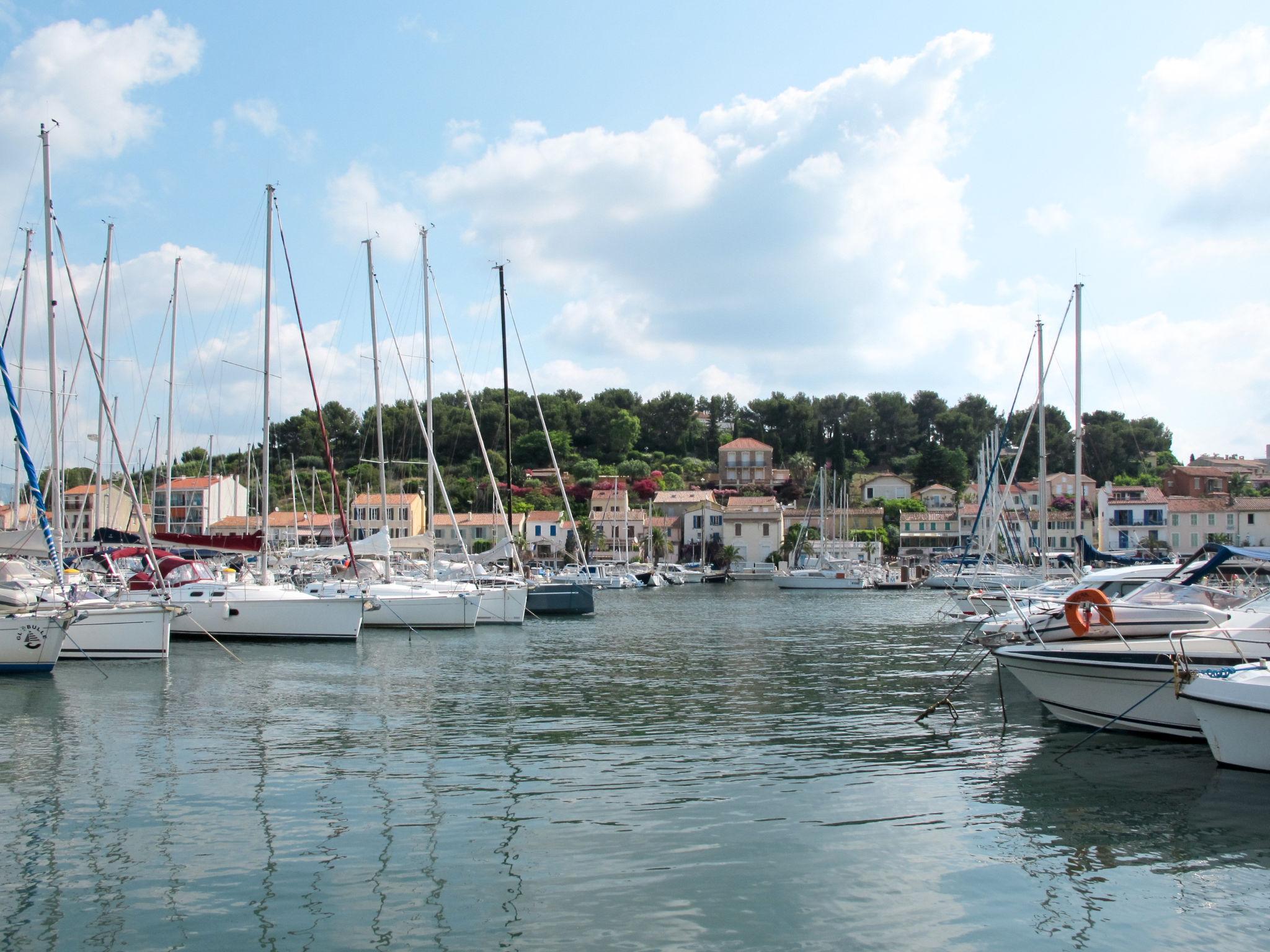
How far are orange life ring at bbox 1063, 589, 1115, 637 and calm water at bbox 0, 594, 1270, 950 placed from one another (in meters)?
1.80

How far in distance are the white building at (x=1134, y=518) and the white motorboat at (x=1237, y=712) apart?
84786 mm

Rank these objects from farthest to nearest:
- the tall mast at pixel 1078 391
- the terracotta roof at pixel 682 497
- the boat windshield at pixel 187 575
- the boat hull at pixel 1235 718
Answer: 1. the terracotta roof at pixel 682 497
2. the tall mast at pixel 1078 391
3. the boat windshield at pixel 187 575
4. the boat hull at pixel 1235 718

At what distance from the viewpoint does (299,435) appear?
132 metres

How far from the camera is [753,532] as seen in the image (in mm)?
115688

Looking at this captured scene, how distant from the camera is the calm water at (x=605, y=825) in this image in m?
8.62

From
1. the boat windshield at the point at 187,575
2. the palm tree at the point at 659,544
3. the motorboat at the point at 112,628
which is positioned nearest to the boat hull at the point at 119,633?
the motorboat at the point at 112,628

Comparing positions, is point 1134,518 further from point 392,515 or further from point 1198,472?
point 392,515

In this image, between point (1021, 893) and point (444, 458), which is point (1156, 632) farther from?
point (444, 458)

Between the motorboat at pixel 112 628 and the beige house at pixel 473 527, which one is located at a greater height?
the beige house at pixel 473 527

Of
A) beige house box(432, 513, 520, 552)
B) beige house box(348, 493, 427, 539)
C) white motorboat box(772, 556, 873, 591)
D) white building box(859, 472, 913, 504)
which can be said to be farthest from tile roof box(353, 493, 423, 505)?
white building box(859, 472, 913, 504)

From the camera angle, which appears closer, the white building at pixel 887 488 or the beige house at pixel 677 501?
the beige house at pixel 677 501

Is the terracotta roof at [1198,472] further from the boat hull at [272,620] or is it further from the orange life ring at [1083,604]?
the orange life ring at [1083,604]

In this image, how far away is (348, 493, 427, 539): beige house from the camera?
103m

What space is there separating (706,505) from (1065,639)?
97.5 m
